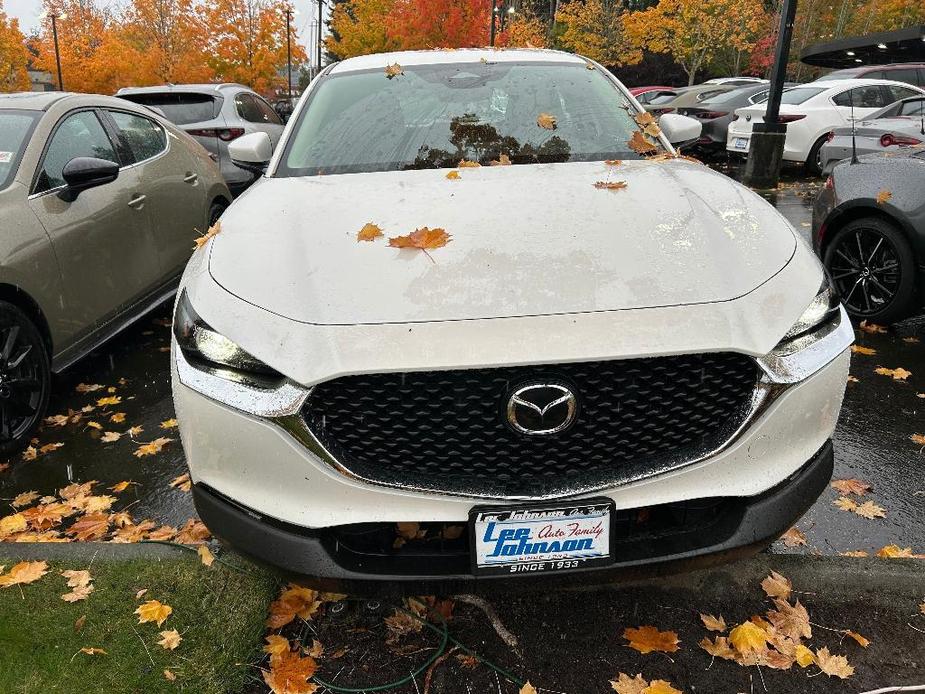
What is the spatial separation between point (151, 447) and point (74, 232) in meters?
1.25

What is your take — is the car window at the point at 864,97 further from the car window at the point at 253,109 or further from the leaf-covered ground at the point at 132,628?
the leaf-covered ground at the point at 132,628

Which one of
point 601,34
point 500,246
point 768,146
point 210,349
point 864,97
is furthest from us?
point 601,34

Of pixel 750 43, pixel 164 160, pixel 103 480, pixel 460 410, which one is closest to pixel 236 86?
pixel 164 160

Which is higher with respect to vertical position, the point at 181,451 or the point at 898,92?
the point at 898,92

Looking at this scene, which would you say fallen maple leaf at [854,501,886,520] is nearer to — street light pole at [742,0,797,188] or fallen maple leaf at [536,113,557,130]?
fallen maple leaf at [536,113,557,130]

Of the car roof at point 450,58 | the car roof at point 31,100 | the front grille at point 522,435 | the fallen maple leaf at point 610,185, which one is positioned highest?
the car roof at point 450,58

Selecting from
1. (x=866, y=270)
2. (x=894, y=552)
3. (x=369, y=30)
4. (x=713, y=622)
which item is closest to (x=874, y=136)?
(x=866, y=270)

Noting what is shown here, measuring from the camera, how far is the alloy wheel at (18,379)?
344 centimetres

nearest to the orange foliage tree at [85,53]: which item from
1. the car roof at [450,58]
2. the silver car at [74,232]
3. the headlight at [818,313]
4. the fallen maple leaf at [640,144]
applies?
the silver car at [74,232]

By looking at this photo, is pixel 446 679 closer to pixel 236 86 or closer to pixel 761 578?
pixel 761 578

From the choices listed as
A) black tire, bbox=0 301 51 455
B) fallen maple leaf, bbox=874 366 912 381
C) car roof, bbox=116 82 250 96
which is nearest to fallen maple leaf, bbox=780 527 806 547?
fallen maple leaf, bbox=874 366 912 381

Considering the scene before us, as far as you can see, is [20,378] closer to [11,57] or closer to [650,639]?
[650,639]

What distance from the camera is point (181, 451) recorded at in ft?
11.7

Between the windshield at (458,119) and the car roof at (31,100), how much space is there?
1793 millimetres
